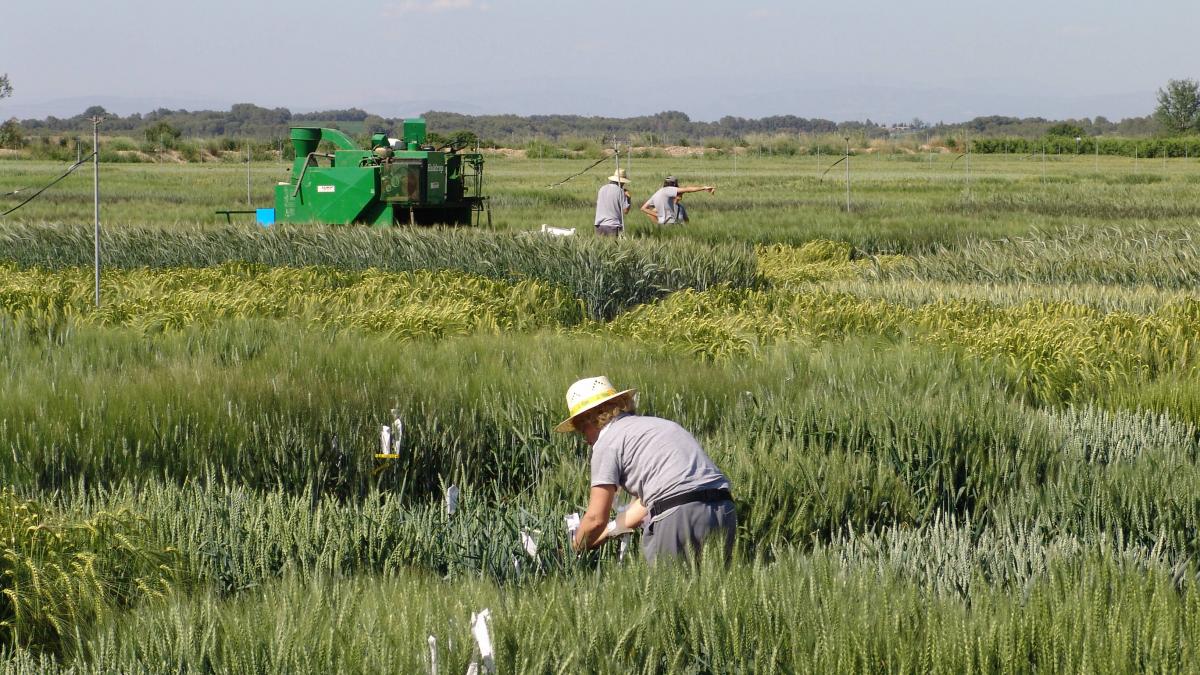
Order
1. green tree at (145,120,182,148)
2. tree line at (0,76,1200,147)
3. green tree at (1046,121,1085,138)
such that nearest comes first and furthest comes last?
green tree at (145,120,182,148)
green tree at (1046,121,1085,138)
tree line at (0,76,1200,147)

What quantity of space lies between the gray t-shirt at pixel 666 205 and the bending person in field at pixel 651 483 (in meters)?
14.2

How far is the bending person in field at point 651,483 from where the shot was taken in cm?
509

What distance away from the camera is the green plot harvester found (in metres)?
18.4

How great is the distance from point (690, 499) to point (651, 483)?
6.6 inches

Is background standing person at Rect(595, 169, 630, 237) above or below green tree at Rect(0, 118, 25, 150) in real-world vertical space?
below

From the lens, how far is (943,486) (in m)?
6.74

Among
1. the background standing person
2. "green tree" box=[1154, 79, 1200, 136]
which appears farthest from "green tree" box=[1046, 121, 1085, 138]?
the background standing person

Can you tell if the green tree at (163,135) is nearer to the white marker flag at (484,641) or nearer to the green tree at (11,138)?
the green tree at (11,138)

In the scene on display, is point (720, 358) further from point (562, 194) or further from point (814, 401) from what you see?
point (562, 194)

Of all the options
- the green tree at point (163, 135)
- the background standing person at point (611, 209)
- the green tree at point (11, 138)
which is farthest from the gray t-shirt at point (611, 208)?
the green tree at point (163, 135)

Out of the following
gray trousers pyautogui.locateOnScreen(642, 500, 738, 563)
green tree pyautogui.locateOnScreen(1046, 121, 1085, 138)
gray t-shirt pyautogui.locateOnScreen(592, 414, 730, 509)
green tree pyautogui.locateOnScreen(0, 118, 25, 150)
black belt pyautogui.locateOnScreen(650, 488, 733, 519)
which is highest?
green tree pyautogui.locateOnScreen(1046, 121, 1085, 138)

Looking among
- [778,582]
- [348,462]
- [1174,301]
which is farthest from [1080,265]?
[778,582]

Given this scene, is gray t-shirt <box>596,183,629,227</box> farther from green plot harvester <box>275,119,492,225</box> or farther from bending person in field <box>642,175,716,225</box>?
green plot harvester <box>275,119,492,225</box>

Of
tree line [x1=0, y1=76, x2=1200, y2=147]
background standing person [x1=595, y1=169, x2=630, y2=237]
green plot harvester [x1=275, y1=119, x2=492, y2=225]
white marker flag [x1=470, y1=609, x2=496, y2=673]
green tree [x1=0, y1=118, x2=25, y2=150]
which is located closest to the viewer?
white marker flag [x1=470, y1=609, x2=496, y2=673]
